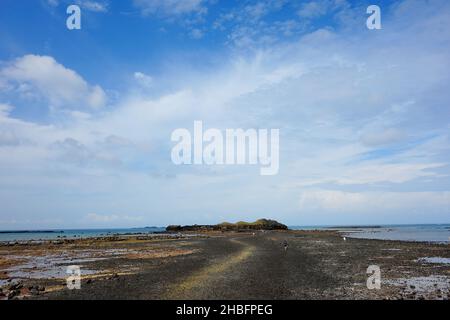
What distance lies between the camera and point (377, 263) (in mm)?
34969

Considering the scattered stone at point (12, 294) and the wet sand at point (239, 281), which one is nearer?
the scattered stone at point (12, 294)

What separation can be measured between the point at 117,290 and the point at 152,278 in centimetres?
438

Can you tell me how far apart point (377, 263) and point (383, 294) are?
52.7 feet

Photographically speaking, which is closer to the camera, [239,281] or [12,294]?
[12,294]

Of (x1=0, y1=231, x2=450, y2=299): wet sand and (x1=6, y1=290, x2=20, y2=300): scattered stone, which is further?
(x1=0, y1=231, x2=450, y2=299): wet sand

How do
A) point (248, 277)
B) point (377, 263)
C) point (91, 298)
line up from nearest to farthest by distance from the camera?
point (91, 298) → point (248, 277) → point (377, 263)

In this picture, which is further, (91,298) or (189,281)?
(189,281)
